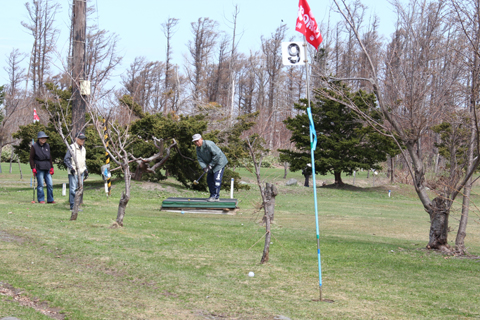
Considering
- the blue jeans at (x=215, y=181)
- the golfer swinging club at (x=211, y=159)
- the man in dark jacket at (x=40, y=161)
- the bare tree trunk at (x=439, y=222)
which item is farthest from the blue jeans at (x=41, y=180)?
the bare tree trunk at (x=439, y=222)

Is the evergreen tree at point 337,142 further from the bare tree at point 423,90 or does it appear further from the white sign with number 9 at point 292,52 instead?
the white sign with number 9 at point 292,52

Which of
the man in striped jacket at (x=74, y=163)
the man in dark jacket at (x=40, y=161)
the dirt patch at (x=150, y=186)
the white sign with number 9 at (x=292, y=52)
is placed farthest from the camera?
the dirt patch at (x=150, y=186)

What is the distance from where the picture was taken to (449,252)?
9.01 meters

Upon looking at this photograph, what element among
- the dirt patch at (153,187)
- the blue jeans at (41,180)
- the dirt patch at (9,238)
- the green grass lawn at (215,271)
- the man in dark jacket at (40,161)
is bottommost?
the green grass lawn at (215,271)

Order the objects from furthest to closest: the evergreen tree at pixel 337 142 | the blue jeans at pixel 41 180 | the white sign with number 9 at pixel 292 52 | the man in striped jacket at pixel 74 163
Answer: the evergreen tree at pixel 337 142 → the blue jeans at pixel 41 180 → the man in striped jacket at pixel 74 163 → the white sign with number 9 at pixel 292 52

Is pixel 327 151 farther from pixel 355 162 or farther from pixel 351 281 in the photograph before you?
pixel 351 281

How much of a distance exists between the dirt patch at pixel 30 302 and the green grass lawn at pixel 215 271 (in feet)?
0.17

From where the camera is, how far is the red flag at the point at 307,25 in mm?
7262

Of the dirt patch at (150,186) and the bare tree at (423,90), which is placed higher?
the bare tree at (423,90)

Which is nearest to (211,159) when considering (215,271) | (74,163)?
(74,163)

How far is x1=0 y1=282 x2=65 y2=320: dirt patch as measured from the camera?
488 centimetres

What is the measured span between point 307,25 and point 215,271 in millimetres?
3749

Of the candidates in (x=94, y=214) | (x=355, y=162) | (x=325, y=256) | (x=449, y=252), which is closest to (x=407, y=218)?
(x=449, y=252)

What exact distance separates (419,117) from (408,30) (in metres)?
1.81
